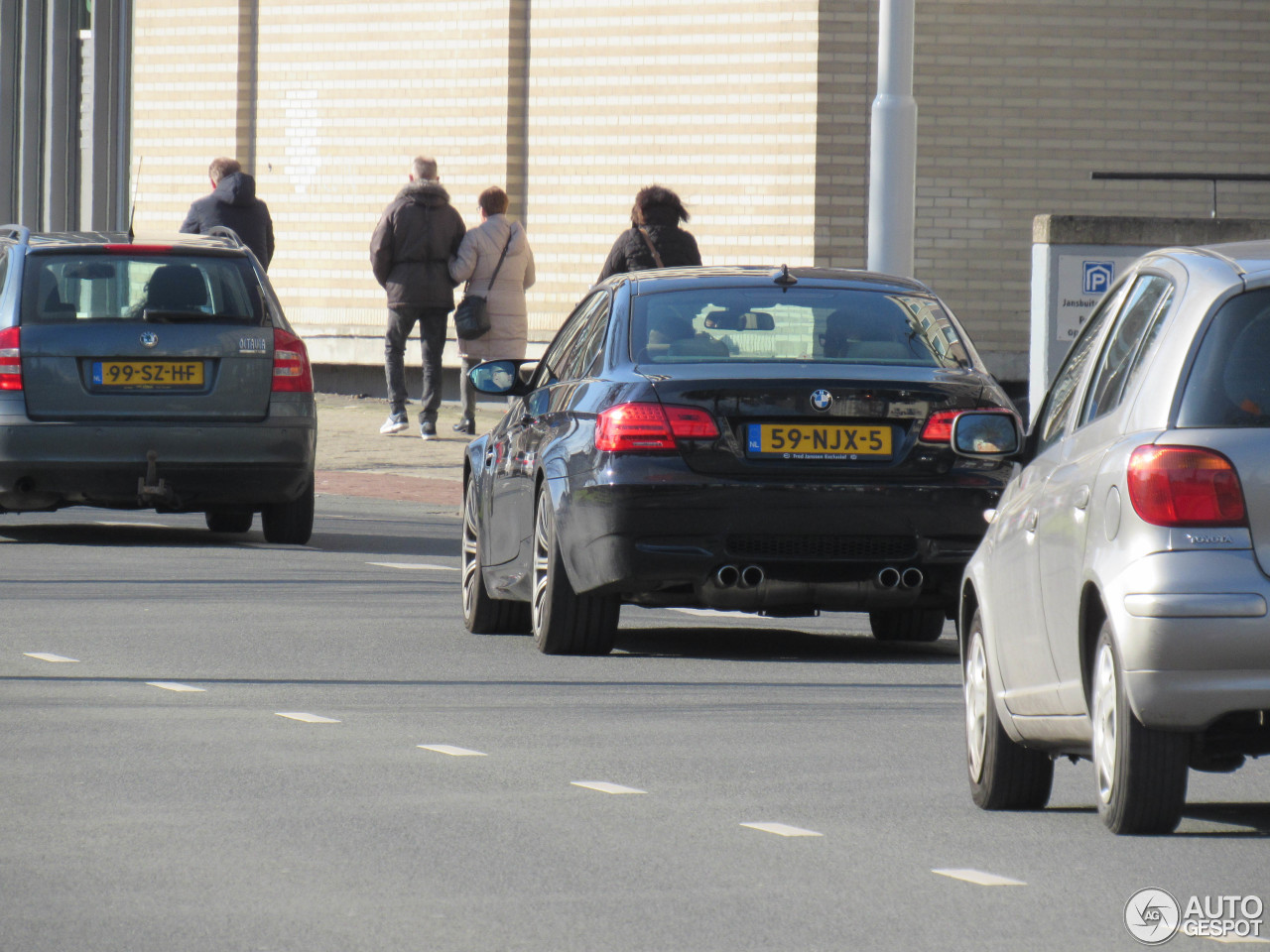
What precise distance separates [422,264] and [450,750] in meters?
13.4

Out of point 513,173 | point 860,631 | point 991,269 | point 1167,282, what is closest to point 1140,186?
point 991,269

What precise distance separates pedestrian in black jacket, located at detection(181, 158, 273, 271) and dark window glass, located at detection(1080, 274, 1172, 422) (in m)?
15.0

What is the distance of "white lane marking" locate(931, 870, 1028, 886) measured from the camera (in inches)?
217

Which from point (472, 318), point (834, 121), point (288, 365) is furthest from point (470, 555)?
point (834, 121)

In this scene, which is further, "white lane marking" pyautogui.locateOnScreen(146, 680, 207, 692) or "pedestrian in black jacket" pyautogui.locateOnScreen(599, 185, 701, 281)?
"pedestrian in black jacket" pyautogui.locateOnScreen(599, 185, 701, 281)

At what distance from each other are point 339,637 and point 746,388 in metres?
2.00

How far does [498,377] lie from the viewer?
10.5 m

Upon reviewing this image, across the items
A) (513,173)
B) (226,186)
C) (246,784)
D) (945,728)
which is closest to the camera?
(246,784)

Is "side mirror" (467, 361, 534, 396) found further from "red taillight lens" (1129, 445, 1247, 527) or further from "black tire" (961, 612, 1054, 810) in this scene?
"red taillight lens" (1129, 445, 1247, 527)

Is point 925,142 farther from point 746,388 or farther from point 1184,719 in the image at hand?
point 1184,719

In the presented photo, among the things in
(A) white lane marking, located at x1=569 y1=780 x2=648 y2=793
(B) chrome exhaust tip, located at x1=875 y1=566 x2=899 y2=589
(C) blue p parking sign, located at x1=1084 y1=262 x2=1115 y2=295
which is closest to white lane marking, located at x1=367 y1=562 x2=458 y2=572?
(B) chrome exhaust tip, located at x1=875 y1=566 x2=899 y2=589

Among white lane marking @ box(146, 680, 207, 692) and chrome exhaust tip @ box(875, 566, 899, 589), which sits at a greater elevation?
chrome exhaust tip @ box(875, 566, 899, 589)

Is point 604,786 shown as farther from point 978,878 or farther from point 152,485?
point 152,485

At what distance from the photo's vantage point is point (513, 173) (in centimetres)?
2377
